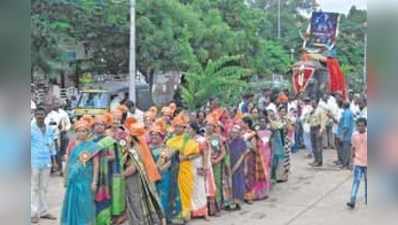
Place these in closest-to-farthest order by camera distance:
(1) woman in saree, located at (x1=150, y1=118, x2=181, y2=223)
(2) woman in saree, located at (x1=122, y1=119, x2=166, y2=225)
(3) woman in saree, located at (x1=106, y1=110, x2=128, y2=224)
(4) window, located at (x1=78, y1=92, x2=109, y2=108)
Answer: (3) woman in saree, located at (x1=106, y1=110, x2=128, y2=224) → (2) woman in saree, located at (x1=122, y1=119, x2=166, y2=225) → (1) woman in saree, located at (x1=150, y1=118, x2=181, y2=223) → (4) window, located at (x1=78, y1=92, x2=109, y2=108)

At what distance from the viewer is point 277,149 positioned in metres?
11.2

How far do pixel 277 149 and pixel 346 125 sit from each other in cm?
218

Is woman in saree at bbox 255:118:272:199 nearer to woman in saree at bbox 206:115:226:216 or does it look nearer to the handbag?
woman in saree at bbox 206:115:226:216

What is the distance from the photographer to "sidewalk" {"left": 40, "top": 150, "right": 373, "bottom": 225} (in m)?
8.61

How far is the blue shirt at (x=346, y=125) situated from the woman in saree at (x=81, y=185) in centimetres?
713

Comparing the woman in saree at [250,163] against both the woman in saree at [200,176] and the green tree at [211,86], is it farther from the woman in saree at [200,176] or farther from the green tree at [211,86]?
the green tree at [211,86]

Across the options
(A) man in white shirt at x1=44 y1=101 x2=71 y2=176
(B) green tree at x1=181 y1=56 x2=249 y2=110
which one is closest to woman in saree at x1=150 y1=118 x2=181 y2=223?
(A) man in white shirt at x1=44 y1=101 x2=71 y2=176

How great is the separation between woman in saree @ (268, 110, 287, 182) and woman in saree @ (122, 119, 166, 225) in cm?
390

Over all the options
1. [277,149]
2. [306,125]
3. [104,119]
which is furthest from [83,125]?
[306,125]

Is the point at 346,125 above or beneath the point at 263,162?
above

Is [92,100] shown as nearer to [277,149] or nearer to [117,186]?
[277,149]

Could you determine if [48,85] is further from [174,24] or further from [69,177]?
[69,177]

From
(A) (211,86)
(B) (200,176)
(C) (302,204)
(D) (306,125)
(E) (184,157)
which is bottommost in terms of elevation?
(C) (302,204)
